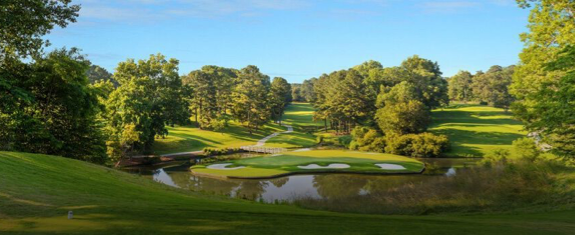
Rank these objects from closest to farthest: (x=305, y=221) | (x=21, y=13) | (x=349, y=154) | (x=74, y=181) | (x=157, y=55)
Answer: (x=305, y=221)
(x=21, y=13)
(x=74, y=181)
(x=349, y=154)
(x=157, y=55)

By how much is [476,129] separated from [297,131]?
45.3m

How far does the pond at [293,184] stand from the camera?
1163 inches

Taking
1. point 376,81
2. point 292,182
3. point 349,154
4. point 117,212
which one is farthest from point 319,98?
point 117,212

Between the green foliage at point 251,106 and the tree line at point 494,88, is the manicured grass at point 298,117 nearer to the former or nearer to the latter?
the green foliage at point 251,106

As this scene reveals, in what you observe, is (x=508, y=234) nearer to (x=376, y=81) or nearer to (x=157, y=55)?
(x=157, y=55)

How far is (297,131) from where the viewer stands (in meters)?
96.6

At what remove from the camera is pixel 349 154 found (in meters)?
51.5

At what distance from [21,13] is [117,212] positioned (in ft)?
33.5

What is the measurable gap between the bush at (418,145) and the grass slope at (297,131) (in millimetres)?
19495

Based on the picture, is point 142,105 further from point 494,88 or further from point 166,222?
point 494,88

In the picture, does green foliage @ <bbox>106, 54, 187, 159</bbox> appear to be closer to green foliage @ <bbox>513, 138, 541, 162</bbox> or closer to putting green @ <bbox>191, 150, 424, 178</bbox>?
putting green @ <bbox>191, 150, 424, 178</bbox>

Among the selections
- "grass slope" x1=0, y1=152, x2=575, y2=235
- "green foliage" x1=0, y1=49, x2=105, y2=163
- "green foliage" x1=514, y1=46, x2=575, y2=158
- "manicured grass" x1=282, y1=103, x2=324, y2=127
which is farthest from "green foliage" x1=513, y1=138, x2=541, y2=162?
"manicured grass" x1=282, y1=103, x2=324, y2=127

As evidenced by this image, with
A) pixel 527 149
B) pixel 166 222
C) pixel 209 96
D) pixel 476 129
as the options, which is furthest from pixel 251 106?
pixel 166 222

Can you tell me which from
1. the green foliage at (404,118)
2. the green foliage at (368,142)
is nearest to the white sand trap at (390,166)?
the green foliage at (368,142)
